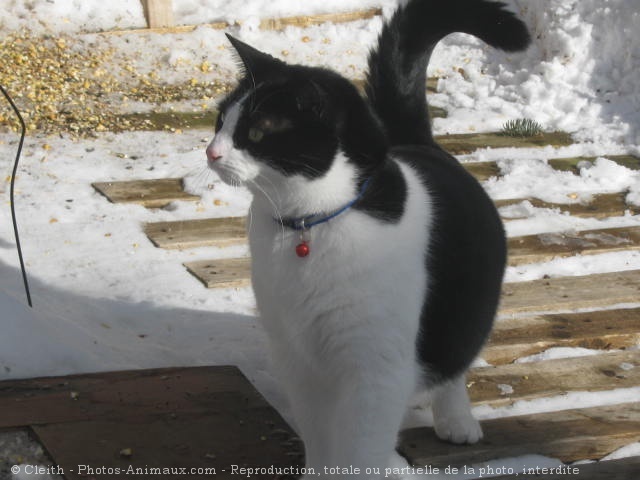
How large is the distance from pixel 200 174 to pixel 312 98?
0.33 m

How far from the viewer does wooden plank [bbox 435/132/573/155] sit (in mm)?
5773

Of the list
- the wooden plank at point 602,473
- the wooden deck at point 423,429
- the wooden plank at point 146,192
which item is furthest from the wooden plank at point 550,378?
the wooden plank at point 146,192

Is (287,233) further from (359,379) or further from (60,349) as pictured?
(60,349)

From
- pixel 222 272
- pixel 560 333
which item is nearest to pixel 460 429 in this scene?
pixel 560 333

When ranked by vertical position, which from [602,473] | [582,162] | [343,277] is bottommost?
[582,162]

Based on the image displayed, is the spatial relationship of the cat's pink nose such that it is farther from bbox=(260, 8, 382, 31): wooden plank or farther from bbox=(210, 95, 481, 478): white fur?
bbox=(260, 8, 382, 31): wooden plank

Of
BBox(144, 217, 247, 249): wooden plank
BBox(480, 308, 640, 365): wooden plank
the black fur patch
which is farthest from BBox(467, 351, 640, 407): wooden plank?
BBox(144, 217, 247, 249): wooden plank

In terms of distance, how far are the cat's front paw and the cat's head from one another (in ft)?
2.99

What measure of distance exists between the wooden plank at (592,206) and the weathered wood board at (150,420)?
Result: 236 cm

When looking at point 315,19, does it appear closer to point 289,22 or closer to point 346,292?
point 289,22

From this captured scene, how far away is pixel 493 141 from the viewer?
19.3 ft

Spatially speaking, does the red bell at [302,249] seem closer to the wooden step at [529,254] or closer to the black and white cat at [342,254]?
the black and white cat at [342,254]

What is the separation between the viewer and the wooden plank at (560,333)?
3389 mm

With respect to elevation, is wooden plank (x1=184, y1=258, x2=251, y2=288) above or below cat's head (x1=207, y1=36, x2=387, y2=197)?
below
